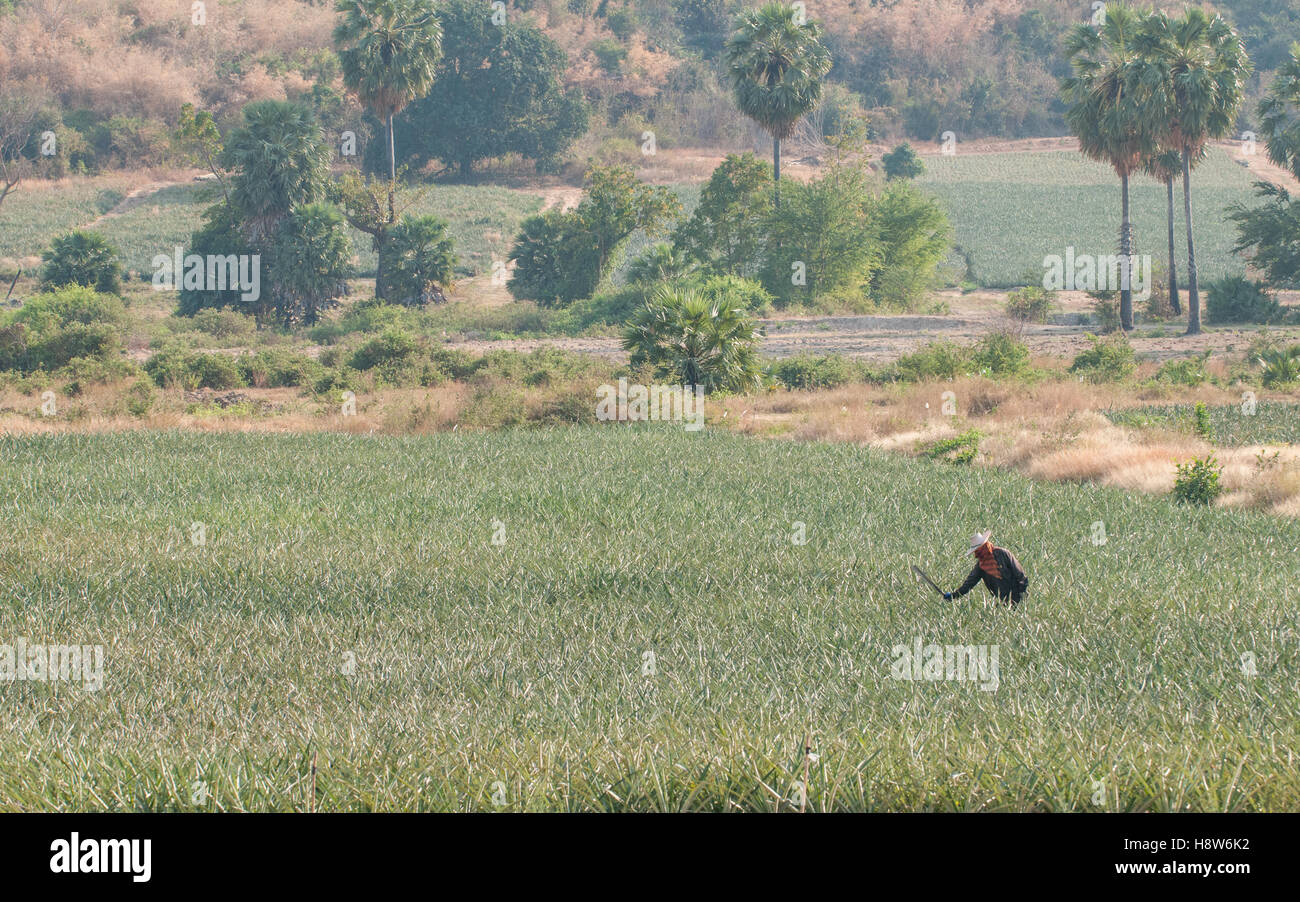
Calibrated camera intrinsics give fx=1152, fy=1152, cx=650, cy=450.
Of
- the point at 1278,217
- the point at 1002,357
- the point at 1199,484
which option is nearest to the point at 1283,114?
the point at 1278,217

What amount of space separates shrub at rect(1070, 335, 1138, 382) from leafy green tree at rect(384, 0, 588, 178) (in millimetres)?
60178

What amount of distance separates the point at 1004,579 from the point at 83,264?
53.0 m

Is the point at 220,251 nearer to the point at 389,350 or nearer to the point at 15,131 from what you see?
the point at 389,350

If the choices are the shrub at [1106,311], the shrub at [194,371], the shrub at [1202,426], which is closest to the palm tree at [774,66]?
the shrub at [1106,311]

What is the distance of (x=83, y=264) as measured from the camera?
52719 mm

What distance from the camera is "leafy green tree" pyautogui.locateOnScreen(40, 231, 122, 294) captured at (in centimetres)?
5269

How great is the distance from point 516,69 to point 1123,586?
8451 centimetres

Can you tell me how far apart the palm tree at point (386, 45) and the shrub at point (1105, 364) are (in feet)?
121

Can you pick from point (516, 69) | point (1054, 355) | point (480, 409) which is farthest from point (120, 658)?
point (516, 69)

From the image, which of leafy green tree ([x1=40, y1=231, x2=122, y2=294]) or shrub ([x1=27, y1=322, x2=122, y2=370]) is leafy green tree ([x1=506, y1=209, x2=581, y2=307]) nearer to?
leafy green tree ([x1=40, y1=231, x2=122, y2=294])

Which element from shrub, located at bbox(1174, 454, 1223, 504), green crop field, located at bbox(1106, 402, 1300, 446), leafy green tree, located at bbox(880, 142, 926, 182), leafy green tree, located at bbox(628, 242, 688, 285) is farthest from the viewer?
leafy green tree, located at bbox(880, 142, 926, 182)

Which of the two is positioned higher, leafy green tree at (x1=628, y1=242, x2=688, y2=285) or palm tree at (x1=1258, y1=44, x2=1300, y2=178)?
palm tree at (x1=1258, y1=44, x2=1300, y2=178)

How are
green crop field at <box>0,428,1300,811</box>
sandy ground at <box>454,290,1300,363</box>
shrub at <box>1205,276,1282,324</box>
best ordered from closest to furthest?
green crop field at <box>0,428,1300,811</box>
sandy ground at <box>454,290,1300,363</box>
shrub at <box>1205,276,1282,324</box>

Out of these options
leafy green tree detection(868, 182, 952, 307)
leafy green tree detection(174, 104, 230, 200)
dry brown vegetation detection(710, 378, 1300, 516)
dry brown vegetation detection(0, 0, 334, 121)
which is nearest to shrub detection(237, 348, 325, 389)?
dry brown vegetation detection(710, 378, 1300, 516)
